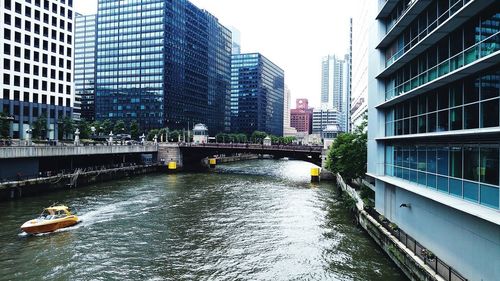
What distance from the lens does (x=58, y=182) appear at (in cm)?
5728

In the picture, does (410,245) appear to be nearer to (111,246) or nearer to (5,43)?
(111,246)

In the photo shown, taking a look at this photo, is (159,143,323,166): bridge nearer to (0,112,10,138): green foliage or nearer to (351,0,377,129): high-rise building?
(351,0,377,129): high-rise building

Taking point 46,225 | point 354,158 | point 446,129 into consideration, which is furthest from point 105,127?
point 446,129

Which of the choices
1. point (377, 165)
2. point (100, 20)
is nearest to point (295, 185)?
point (377, 165)

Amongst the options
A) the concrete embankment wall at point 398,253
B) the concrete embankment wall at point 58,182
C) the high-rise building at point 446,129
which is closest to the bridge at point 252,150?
the concrete embankment wall at point 58,182

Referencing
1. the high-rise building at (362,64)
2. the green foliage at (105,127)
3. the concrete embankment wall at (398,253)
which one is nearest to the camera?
the concrete embankment wall at (398,253)

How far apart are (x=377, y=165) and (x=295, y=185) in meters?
36.4

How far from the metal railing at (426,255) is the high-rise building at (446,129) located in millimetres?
747

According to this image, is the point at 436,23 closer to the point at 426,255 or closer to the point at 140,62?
the point at 426,255

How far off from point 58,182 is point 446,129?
5475 centimetres

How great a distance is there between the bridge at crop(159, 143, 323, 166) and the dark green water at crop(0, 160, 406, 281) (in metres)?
37.4

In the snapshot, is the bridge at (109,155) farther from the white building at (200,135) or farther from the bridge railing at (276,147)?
the white building at (200,135)

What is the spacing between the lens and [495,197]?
16.4 m

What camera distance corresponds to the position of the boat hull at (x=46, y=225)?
103ft
